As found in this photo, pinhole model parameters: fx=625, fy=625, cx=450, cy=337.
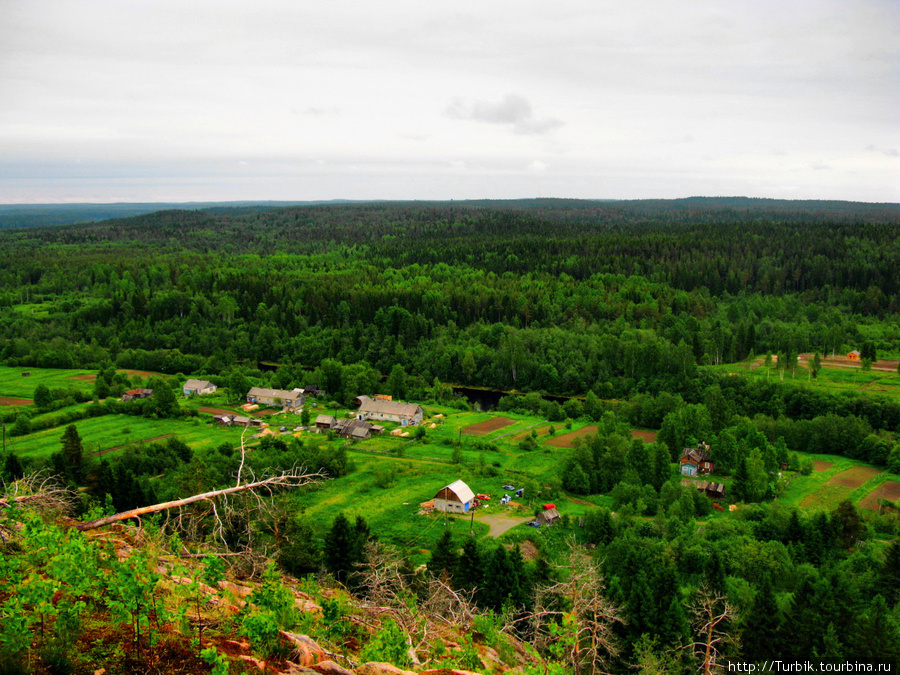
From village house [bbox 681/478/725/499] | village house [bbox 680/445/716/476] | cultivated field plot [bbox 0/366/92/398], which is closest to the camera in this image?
village house [bbox 681/478/725/499]

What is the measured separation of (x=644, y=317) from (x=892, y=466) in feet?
137

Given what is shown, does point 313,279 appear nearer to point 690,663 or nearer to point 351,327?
point 351,327

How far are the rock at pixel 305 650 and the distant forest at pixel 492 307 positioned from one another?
182 feet

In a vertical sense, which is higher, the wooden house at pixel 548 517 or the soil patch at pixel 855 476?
the wooden house at pixel 548 517

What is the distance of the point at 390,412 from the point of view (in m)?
54.3

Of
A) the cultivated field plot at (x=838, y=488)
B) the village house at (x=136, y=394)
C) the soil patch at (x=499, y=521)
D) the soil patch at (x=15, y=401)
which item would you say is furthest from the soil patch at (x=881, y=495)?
the soil patch at (x=15, y=401)

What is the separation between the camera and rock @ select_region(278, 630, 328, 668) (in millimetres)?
8141

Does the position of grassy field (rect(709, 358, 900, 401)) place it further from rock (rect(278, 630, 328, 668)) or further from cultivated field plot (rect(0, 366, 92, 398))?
cultivated field plot (rect(0, 366, 92, 398))

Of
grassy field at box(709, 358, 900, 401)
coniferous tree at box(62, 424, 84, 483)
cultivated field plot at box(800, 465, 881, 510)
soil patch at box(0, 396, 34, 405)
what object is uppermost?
coniferous tree at box(62, 424, 84, 483)

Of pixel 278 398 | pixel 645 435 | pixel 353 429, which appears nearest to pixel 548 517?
pixel 645 435

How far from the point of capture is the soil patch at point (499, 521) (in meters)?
31.0

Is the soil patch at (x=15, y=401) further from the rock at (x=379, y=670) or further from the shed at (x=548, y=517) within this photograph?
the rock at (x=379, y=670)

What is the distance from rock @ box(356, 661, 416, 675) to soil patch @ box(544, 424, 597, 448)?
38.2 m

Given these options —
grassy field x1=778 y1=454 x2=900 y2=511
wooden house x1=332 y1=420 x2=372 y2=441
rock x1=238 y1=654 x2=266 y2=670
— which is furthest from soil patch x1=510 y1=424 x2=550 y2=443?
rock x1=238 y1=654 x2=266 y2=670
